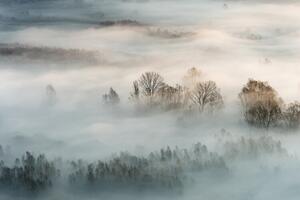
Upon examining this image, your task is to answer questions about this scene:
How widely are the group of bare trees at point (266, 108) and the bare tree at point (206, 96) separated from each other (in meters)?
0.70

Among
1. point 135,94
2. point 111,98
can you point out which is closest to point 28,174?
point 111,98

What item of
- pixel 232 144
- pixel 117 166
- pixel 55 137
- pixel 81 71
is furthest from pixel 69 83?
pixel 232 144

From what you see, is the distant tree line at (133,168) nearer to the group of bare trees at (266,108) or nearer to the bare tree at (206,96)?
the group of bare trees at (266,108)

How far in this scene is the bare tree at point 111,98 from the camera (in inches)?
853

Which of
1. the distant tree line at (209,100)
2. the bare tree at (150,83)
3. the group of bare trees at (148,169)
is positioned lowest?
the group of bare trees at (148,169)

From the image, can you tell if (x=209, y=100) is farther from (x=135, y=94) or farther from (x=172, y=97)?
(x=135, y=94)

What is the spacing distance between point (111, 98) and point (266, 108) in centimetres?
439

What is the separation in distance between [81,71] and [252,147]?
5751 millimetres

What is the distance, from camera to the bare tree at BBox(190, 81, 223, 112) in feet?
69.6

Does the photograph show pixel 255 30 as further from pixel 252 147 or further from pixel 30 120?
pixel 30 120

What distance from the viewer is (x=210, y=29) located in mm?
24391

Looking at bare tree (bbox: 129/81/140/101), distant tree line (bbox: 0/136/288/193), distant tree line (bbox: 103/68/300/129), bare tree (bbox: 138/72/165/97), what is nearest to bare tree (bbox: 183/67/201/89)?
distant tree line (bbox: 103/68/300/129)

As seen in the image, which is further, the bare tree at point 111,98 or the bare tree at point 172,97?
the bare tree at point 111,98

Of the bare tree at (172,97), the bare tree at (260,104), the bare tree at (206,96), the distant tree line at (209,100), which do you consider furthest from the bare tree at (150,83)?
the bare tree at (260,104)
